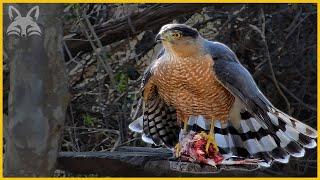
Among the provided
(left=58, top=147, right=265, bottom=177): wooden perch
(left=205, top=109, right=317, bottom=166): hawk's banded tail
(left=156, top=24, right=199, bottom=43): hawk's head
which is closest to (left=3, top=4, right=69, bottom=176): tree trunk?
(left=58, top=147, right=265, bottom=177): wooden perch

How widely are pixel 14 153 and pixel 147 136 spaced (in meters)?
0.69

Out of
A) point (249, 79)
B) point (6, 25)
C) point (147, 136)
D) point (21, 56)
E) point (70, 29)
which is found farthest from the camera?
point (70, 29)

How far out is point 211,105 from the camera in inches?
99.7

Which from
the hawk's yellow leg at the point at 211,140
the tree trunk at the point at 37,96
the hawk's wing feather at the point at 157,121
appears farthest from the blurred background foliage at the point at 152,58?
the tree trunk at the point at 37,96

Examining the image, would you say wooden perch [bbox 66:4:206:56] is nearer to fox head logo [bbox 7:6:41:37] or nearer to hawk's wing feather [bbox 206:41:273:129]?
hawk's wing feather [bbox 206:41:273:129]

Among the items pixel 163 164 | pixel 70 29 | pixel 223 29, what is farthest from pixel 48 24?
pixel 223 29

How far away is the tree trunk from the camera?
7.02ft

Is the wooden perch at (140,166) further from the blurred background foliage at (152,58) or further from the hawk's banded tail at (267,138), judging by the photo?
the blurred background foliage at (152,58)

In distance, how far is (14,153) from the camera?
7.22 feet

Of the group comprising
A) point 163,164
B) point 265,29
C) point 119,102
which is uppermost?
point 265,29

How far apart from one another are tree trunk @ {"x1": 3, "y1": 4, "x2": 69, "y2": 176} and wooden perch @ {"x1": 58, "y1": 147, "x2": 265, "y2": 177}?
0.17m

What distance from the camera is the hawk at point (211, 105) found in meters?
2.40

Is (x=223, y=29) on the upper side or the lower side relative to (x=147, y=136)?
upper

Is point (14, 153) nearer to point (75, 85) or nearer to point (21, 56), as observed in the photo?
point (21, 56)
